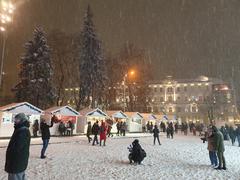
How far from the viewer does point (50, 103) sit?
3834 cm

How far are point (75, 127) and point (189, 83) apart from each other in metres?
80.0

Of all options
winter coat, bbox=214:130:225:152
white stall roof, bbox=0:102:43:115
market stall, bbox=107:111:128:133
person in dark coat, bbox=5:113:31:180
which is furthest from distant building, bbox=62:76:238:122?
person in dark coat, bbox=5:113:31:180

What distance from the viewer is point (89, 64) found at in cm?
4075

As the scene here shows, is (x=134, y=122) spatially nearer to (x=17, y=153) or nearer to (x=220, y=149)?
(x=220, y=149)

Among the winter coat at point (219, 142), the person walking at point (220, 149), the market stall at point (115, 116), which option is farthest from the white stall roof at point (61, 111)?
the person walking at point (220, 149)

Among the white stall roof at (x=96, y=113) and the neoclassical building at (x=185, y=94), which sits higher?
the neoclassical building at (x=185, y=94)

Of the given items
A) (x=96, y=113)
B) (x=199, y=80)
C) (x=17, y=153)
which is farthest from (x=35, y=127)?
(x=199, y=80)

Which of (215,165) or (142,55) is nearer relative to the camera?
(215,165)

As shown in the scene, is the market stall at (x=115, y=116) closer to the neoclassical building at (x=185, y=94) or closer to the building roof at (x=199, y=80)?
the neoclassical building at (x=185, y=94)

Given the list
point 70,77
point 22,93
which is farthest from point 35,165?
point 70,77

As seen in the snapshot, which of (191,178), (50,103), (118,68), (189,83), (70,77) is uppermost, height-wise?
(189,83)

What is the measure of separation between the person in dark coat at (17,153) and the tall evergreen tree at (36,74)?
32089 mm

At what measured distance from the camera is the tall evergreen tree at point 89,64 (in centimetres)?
4041

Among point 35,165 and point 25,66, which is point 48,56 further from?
point 35,165
